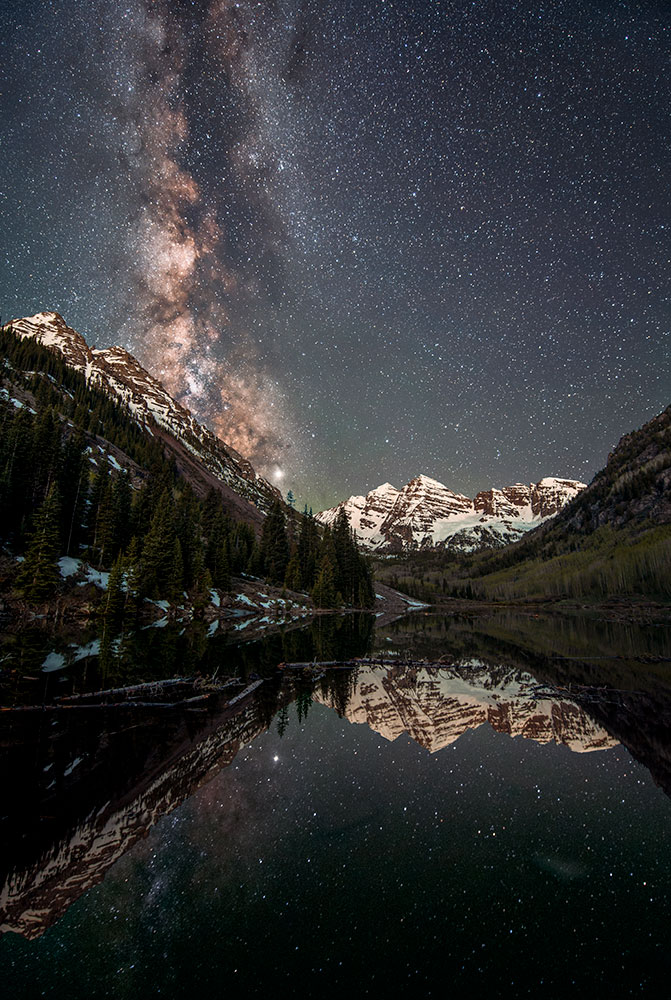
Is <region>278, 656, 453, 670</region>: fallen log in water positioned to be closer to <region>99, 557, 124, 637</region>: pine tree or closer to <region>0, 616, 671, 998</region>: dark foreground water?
<region>0, 616, 671, 998</region>: dark foreground water

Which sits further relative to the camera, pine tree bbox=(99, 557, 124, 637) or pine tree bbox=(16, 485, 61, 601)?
pine tree bbox=(16, 485, 61, 601)

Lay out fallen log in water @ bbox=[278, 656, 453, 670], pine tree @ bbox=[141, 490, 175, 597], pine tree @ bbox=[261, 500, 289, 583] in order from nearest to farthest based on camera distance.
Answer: fallen log in water @ bbox=[278, 656, 453, 670], pine tree @ bbox=[141, 490, 175, 597], pine tree @ bbox=[261, 500, 289, 583]

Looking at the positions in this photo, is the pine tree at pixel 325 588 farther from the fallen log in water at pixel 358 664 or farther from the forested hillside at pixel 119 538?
the fallen log in water at pixel 358 664

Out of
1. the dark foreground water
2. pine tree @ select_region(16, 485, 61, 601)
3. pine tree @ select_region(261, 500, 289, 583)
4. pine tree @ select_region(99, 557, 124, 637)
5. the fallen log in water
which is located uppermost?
pine tree @ select_region(261, 500, 289, 583)

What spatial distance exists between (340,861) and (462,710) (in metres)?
11.9

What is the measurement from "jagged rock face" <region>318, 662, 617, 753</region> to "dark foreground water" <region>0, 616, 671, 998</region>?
0.75 feet

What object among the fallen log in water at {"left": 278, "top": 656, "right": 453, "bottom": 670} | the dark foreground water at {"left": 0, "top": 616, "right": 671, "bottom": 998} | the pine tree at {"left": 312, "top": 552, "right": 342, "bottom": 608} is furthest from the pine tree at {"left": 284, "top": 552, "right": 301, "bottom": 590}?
the dark foreground water at {"left": 0, "top": 616, "right": 671, "bottom": 998}

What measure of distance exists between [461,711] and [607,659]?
24976mm

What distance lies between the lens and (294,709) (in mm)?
18391

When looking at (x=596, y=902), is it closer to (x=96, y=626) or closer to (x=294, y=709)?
(x=294, y=709)

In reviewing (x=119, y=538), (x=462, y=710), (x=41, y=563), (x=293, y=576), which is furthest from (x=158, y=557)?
(x=462, y=710)

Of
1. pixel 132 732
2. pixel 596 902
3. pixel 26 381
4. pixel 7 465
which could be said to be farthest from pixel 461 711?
pixel 26 381

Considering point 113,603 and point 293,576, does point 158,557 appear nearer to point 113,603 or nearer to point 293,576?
point 113,603

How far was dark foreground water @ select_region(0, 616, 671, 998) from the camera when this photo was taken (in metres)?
5.64
